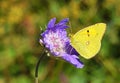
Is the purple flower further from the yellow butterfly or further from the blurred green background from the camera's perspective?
the blurred green background

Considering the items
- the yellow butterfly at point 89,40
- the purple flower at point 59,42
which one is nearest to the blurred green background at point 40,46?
the purple flower at point 59,42

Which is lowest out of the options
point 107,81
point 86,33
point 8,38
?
point 107,81

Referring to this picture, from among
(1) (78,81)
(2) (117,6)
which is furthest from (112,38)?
(1) (78,81)

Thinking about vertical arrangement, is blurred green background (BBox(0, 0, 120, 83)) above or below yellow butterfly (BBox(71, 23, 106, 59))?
below

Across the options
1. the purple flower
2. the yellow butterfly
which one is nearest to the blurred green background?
the purple flower

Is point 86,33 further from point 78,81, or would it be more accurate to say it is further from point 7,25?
point 7,25

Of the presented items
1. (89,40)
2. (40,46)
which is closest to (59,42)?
(89,40)

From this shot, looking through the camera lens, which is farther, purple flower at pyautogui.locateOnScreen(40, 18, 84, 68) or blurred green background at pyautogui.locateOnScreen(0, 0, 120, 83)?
blurred green background at pyautogui.locateOnScreen(0, 0, 120, 83)
